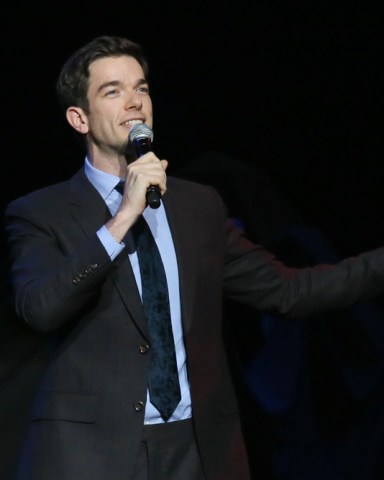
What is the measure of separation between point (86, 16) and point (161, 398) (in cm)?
158

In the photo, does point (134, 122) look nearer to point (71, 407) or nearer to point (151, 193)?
point (151, 193)

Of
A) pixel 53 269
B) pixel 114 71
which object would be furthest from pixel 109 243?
pixel 114 71

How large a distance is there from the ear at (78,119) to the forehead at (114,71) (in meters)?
0.07

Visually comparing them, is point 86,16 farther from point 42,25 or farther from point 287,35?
point 287,35

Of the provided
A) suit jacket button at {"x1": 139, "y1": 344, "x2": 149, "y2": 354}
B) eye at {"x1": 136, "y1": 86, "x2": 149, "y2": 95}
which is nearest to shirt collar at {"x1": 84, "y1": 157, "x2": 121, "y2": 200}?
eye at {"x1": 136, "y1": 86, "x2": 149, "y2": 95}

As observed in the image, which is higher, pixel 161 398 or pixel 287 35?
pixel 287 35

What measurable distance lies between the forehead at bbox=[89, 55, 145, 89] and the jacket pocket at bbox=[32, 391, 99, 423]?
0.76 m

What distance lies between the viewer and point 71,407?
68.1 inches

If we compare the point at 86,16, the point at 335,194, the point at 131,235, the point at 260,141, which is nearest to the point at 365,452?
the point at 335,194

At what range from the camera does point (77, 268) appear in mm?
1684

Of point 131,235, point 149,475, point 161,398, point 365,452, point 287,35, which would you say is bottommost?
point 365,452

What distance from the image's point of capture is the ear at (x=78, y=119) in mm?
2100

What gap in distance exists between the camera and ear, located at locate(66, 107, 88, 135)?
2100 mm

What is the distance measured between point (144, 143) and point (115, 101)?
0.30m
